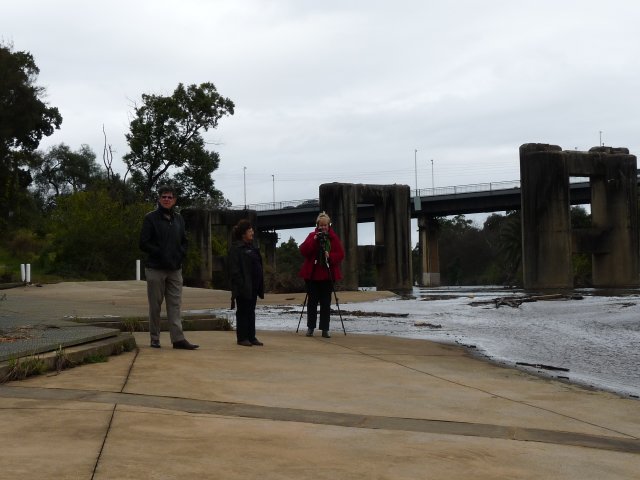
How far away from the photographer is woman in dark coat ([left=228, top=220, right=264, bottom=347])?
10.1 m

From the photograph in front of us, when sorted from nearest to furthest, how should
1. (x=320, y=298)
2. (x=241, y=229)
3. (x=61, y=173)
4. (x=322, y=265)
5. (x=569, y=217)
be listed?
(x=241, y=229), (x=322, y=265), (x=320, y=298), (x=569, y=217), (x=61, y=173)

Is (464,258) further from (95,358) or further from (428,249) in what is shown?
(95,358)

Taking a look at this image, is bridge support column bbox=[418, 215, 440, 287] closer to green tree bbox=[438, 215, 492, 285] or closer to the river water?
green tree bbox=[438, 215, 492, 285]

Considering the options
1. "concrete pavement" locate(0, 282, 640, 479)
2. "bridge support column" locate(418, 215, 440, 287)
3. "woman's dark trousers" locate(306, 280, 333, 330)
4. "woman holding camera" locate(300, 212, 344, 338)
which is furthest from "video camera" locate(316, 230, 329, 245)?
"bridge support column" locate(418, 215, 440, 287)

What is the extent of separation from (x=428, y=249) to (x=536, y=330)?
259 ft

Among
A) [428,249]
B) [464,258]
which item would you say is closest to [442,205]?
[428,249]

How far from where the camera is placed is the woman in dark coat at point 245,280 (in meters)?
10.1

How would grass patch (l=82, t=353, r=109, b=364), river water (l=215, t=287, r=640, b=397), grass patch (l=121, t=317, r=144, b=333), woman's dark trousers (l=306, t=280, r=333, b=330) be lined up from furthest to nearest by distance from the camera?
woman's dark trousers (l=306, t=280, r=333, b=330)
grass patch (l=121, t=317, r=144, b=333)
river water (l=215, t=287, r=640, b=397)
grass patch (l=82, t=353, r=109, b=364)

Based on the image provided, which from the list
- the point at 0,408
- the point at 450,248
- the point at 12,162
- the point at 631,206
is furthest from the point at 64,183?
the point at 0,408

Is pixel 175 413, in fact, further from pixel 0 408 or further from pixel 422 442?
pixel 422 442

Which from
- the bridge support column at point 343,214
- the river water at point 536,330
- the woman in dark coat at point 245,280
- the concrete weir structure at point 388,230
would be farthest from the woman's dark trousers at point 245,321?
the concrete weir structure at point 388,230

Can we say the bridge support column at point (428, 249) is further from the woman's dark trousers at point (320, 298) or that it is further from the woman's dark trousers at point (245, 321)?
the woman's dark trousers at point (245, 321)

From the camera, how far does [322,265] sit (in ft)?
38.9

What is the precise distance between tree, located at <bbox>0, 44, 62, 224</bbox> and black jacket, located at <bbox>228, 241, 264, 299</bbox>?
3996 centimetres
